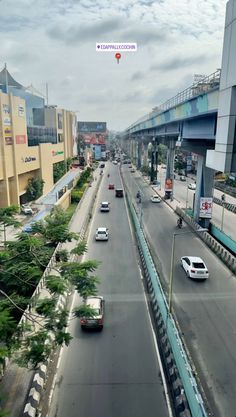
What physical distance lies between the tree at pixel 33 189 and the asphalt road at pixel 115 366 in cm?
2998

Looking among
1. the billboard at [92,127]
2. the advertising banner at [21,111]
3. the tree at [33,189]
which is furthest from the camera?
the billboard at [92,127]

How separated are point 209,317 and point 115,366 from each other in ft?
19.6

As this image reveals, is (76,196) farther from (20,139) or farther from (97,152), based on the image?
(97,152)

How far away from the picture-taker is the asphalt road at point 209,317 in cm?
1170

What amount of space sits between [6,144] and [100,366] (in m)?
31.3

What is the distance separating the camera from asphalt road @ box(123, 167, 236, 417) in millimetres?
11695

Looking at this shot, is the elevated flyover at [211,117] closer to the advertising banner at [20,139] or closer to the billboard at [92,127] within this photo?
the advertising banner at [20,139]

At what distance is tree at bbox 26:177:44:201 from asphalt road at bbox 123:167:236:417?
24165mm

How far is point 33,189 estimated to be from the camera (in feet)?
155

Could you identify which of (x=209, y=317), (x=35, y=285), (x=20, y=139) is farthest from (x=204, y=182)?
(x=20, y=139)

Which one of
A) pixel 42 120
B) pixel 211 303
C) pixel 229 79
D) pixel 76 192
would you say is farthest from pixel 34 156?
pixel 229 79

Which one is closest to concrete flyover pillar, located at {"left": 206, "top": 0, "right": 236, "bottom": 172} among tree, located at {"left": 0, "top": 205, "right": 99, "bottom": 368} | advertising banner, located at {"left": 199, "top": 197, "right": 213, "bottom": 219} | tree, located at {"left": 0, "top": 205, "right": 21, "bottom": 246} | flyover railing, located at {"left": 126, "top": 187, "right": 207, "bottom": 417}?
tree, located at {"left": 0, "top": 205, "right": 99, "bottom": 368}

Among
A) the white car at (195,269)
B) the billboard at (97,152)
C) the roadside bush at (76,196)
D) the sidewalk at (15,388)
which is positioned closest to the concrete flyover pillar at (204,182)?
the white car at (195,269)

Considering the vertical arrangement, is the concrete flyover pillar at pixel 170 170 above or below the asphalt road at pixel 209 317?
above
